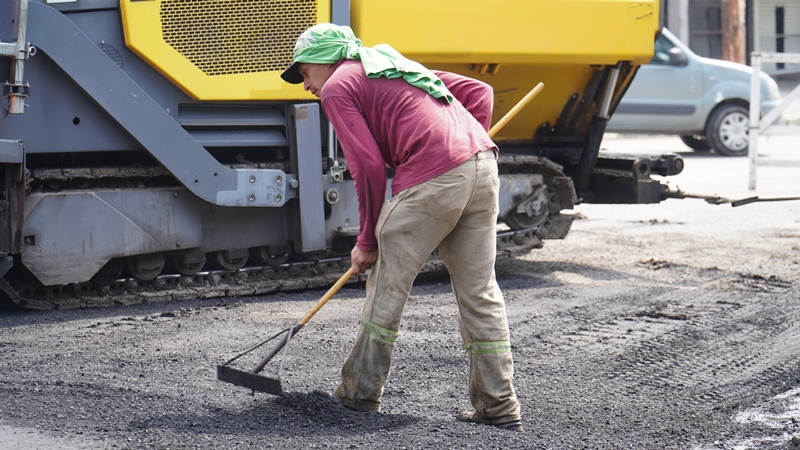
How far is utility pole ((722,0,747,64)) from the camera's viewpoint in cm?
2484

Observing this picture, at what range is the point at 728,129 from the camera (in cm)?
1656

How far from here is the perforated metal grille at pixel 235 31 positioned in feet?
22.5

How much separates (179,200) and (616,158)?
11.5 feet

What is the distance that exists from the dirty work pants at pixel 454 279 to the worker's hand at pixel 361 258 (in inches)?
1.4

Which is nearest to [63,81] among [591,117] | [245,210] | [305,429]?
[245,210]

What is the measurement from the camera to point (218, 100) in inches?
276

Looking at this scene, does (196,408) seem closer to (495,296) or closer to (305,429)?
(305,429)

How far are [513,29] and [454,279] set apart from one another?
342 cm

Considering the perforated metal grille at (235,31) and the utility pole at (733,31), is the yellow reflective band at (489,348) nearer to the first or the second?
the perforated metal grille at (235,31)

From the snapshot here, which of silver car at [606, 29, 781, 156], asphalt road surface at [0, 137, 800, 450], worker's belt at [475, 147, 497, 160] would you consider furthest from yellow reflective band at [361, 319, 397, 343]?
silver car at [606, 29, 781, 156]

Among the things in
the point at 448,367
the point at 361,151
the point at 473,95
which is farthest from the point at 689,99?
the point at 361,151

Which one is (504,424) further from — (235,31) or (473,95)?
(235,31)

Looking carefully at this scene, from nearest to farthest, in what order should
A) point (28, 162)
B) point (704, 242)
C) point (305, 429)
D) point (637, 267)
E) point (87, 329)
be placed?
1. point (305, 429)
2. point (87, 329)
3. point (28, 162)
4. point (637, 267)
5. point (704, 242)

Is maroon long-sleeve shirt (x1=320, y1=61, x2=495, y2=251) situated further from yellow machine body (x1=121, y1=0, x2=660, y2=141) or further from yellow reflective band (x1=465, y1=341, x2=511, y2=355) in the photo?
yellow machine body (x1=121, y1=0, x2=660, y2=141)
